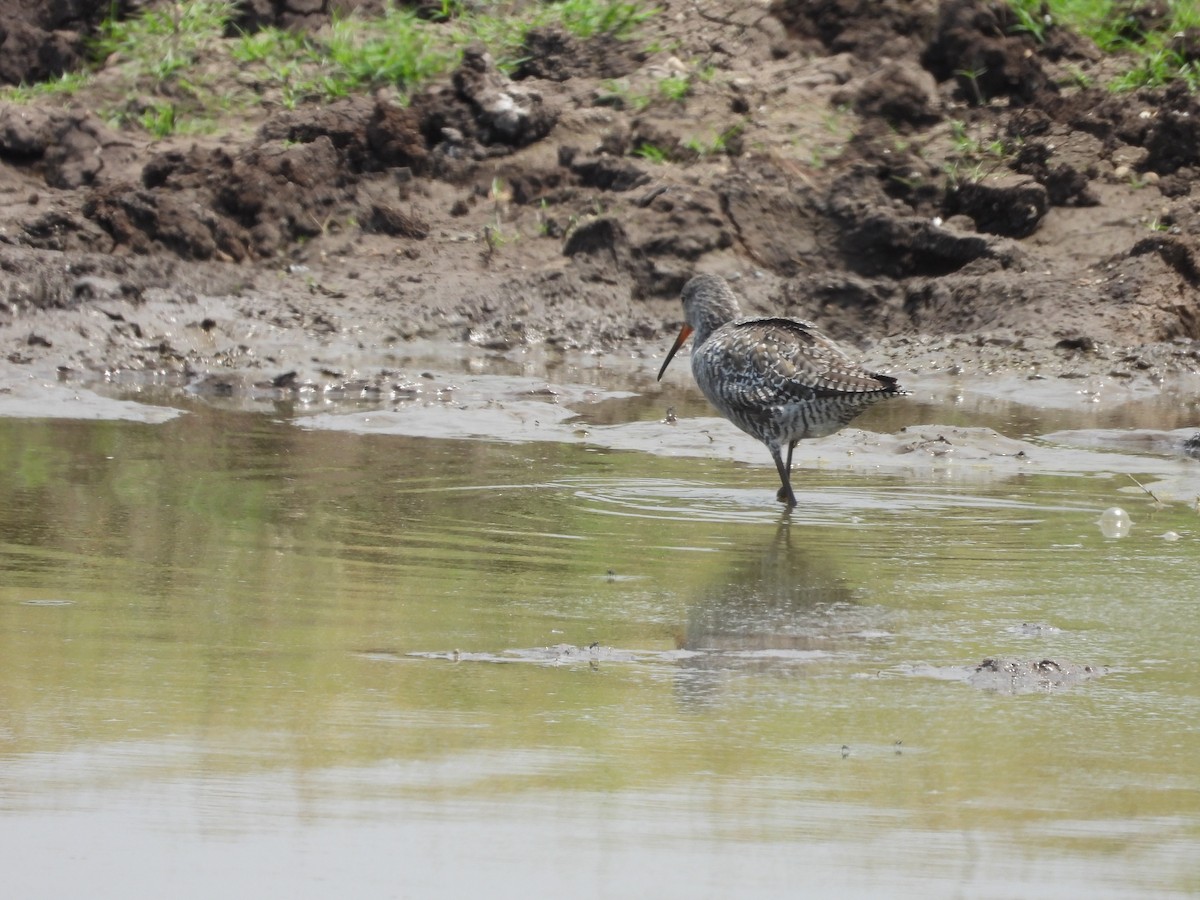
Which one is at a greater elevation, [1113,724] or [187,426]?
[1113,724]

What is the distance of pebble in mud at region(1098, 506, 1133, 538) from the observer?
23.1ft

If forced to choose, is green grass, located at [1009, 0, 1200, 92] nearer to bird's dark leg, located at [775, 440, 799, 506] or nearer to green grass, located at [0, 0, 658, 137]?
green grass, located at [0, 0, 658, 137]

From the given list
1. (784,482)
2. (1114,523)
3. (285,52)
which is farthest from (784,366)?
(285,52)

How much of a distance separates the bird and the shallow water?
0.30m

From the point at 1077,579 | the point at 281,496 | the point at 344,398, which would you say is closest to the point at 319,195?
the point at 344,398

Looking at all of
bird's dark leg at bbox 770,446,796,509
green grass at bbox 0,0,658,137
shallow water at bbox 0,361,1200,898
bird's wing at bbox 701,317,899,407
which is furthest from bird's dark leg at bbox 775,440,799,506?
green grass at bbox 0,0,658,137

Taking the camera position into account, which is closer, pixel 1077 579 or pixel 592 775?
pixel 592 775

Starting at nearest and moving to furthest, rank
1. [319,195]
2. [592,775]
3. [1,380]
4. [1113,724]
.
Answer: [592,775], [1113,724], [1,380], [319,195]

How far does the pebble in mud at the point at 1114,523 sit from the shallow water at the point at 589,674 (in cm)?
8

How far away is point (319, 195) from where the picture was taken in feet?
44.9

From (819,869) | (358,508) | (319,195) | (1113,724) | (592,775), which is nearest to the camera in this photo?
(819,869)

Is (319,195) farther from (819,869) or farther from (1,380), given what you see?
(819,869)

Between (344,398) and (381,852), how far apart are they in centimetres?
738

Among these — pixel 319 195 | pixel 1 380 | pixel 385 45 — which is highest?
pixel 385 45
